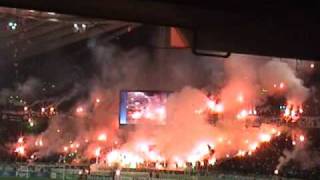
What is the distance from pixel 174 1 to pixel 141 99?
235 inches

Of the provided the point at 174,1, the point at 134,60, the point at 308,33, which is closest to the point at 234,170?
the point at 134,60

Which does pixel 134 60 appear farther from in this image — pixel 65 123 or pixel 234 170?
→ pixel 234 170

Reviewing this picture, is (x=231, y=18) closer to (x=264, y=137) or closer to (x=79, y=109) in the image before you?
(x=264, y=137)

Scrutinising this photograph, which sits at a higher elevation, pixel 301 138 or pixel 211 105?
pixel 211 105

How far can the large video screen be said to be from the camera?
27.1 feet

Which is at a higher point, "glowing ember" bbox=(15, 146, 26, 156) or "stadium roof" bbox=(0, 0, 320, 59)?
"stadium roof" bbox=(0, 0, 320, 59)

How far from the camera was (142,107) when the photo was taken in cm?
849

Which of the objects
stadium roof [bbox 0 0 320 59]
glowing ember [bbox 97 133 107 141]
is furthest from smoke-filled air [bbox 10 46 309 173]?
stadium roof [bbox 0 0 320 59]

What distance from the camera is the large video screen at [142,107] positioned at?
827 centimetres

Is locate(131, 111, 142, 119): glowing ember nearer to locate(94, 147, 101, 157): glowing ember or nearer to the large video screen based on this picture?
the large video screen

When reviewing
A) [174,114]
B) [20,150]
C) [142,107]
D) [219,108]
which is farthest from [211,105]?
[20,150]

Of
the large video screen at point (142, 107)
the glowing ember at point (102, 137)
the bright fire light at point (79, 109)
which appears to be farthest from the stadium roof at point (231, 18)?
the bright fire light at point (79, 109)

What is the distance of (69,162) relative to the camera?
26.6ft

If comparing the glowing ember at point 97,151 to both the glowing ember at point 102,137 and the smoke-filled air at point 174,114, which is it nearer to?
the smoke-filled air at point 174,114
